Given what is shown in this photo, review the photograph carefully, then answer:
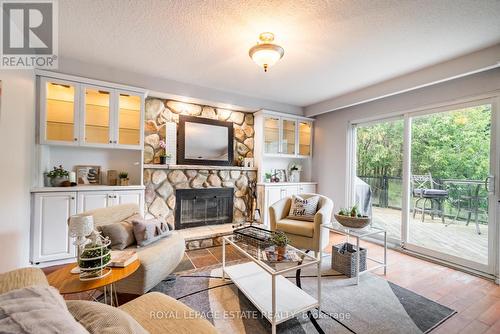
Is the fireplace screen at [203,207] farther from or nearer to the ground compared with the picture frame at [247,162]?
nearer to the ground

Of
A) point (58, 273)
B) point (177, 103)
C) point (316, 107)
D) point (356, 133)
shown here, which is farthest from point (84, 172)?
point (356, 133)

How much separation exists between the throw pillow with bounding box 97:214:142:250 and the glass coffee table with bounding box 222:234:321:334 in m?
0.98

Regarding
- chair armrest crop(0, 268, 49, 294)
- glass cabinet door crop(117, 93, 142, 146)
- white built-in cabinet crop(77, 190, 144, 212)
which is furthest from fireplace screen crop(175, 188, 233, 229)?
chair armrest crop(0, 268, 49, 294)

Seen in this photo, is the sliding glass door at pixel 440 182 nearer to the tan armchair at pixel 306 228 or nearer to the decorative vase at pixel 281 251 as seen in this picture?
the tan armchair at pixel 306 228

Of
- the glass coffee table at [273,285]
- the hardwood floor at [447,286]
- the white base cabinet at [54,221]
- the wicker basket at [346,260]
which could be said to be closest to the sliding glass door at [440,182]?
the hardwood floor at [447,286]

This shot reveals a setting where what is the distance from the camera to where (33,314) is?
66 centimetres

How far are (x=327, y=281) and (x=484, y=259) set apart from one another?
76.4 inches

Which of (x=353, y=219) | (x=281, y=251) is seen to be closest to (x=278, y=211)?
(x=353, y=219)

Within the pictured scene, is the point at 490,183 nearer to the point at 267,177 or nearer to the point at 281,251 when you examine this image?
the point at 281,251

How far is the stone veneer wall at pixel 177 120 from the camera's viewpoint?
3.62 m

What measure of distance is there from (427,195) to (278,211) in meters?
2.14

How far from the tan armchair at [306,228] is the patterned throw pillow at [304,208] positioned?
0.07 meters

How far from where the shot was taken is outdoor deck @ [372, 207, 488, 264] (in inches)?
106

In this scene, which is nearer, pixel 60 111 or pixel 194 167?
pixel 60 111
